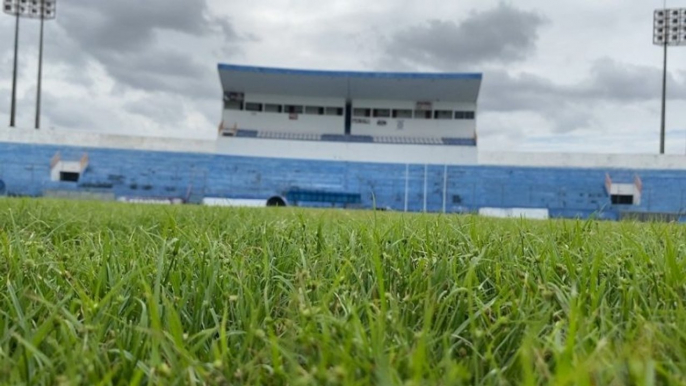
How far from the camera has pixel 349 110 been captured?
28969 millimetres

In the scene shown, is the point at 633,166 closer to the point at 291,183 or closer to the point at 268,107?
the point at 291,183

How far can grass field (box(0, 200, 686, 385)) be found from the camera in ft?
1.93

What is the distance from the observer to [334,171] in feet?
74.3

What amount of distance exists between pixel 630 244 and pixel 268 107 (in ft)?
91.4

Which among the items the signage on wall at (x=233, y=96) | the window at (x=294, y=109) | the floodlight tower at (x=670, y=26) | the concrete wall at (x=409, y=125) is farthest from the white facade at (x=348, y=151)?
the floodlight tower at (x=670, y=26)

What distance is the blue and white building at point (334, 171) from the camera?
21422 mm

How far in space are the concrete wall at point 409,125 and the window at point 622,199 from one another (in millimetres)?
8857

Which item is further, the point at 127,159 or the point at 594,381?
the point at 127,159

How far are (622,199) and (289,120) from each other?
60.3 ft

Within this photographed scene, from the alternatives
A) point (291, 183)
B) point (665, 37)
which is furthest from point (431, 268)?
A: point (665, 37)

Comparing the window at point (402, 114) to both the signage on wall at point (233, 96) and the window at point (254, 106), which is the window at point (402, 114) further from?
the signage on wall at point (233, 96)

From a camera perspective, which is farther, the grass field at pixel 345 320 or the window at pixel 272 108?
the window at pixel 272 108

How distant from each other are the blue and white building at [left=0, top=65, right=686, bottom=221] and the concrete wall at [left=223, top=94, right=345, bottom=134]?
8.09 feet

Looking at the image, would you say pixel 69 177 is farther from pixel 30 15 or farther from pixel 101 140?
pixel 30 15
